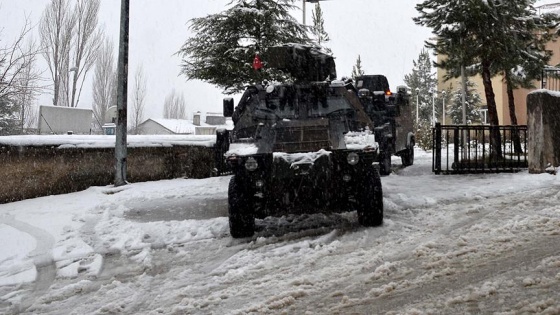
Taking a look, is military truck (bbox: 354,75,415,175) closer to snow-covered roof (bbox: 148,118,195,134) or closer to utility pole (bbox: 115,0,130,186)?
utility pole (bbox: 115,0,130,186)

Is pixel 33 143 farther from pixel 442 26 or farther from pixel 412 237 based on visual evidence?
pixel 442 26

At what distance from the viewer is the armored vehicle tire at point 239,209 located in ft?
19.3

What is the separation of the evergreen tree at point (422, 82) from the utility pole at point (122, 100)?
43040mm

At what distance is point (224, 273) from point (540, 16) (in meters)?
13.4

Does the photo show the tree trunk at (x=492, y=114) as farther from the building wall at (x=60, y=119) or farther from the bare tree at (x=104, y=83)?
the bare tree at (x=104, y=83)

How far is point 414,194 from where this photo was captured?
8531 mm

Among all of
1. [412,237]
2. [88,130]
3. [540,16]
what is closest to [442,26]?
[540,16]

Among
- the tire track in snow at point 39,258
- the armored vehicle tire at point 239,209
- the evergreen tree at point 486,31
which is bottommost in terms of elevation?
the tire track in snow at point 39,258

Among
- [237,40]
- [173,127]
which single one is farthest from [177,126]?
[237,40]

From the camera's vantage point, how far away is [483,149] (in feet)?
37.6

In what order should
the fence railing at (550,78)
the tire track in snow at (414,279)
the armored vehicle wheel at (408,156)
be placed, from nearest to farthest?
the tire track in snow at (414,279) < the fence railing at (550,78) < the armored vehicle wheel at (408,156)

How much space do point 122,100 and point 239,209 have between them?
6124 millimetres

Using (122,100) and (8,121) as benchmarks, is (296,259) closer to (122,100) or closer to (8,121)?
(122,100)

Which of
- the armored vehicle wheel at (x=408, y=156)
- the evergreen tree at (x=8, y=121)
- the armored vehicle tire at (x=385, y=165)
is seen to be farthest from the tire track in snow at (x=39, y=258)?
the evergreen tree at (x=8, y=121)
